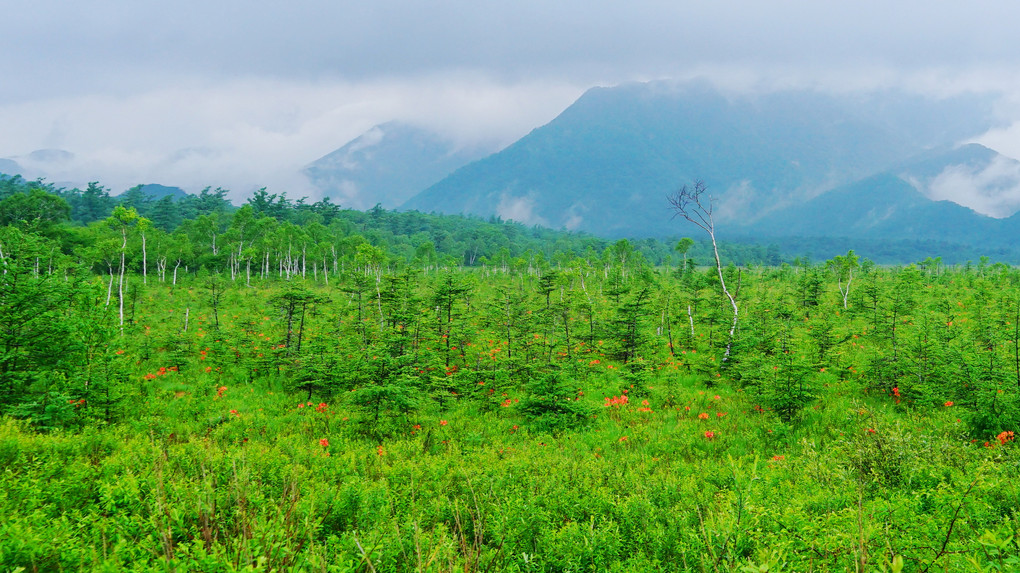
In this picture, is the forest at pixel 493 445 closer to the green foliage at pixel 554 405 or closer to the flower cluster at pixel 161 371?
the green foliage at pixel 554 405

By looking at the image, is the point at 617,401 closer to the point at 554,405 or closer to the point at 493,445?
the point at 554,405

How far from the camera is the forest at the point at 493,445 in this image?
420cm

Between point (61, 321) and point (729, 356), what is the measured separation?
1807 centimetres

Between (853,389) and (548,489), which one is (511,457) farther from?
(853,389)

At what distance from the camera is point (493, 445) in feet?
30.3

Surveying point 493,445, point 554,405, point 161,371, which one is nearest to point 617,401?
point 554,405

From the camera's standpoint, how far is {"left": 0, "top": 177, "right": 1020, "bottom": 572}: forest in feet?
13.8

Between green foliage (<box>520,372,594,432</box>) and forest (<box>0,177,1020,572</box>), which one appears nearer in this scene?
forest (<box>0,177,1020,572</box>)

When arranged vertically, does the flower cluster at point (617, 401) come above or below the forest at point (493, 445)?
below

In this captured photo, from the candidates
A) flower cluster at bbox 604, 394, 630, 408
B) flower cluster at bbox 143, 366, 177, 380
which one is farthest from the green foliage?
flower cluster at bbox 143, 366, 177, 380

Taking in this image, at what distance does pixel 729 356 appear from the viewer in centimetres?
1527

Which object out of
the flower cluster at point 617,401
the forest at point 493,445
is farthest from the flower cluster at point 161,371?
the flower cluster at point 617,401

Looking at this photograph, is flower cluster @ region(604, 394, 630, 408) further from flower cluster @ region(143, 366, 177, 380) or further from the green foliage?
flower cluster @ region(143, 366, 177, 380)

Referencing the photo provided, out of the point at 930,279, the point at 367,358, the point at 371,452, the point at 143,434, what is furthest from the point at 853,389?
the point at 930,279
